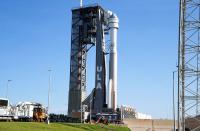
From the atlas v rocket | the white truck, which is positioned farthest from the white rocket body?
the white truck

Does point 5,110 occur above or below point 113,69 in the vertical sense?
below

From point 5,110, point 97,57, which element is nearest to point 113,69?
point 97,57

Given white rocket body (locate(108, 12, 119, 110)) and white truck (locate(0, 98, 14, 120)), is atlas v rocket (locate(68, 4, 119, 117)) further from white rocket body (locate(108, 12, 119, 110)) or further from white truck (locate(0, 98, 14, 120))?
white truck (locate(0, 98, 14, 120))

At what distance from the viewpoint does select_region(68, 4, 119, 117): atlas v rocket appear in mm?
124562

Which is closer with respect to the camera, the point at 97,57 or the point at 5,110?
the point at 5,110

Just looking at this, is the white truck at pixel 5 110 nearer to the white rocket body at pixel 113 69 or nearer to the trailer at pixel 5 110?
the trailer at pixel 5 110

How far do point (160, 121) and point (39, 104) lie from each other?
65012mm

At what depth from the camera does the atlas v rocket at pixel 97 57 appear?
409 ft

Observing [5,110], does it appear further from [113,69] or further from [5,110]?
[113,69]

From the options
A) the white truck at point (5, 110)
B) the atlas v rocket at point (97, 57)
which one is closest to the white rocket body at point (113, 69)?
the atlas v rocket at point (97, 57)

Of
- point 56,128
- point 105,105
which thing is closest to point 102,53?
point 105,105

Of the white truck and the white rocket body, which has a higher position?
the white rocket body

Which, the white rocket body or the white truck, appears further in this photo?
the white rocket body

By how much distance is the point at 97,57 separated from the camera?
12562 cm
